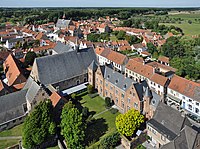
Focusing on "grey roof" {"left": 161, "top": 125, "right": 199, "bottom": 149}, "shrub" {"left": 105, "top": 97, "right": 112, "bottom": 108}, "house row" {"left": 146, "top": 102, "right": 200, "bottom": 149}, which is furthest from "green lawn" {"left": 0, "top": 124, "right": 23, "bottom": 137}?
"grey roof" {"left": 161, "top": 125, "right": 199, "bottom": 149}

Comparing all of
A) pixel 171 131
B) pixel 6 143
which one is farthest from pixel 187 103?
pixel 6 143

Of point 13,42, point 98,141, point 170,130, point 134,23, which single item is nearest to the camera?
point 170,130

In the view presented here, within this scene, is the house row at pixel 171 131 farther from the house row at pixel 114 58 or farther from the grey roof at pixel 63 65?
the house row at pixel 114 58

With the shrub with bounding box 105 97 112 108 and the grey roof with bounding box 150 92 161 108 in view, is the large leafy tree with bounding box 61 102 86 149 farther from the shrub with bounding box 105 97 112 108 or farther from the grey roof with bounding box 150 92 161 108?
the grey roof with bounding box 150 92 161 108

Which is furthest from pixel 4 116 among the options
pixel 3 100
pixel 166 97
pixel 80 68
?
A: pixel 166 97

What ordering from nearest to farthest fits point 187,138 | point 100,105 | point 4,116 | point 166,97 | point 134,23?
point 187,138
point 4,116
point 100,105
point 166,97
point 134,23

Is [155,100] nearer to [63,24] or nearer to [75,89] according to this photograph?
[75,89]

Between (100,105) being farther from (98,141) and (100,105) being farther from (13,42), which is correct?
(13,42)
